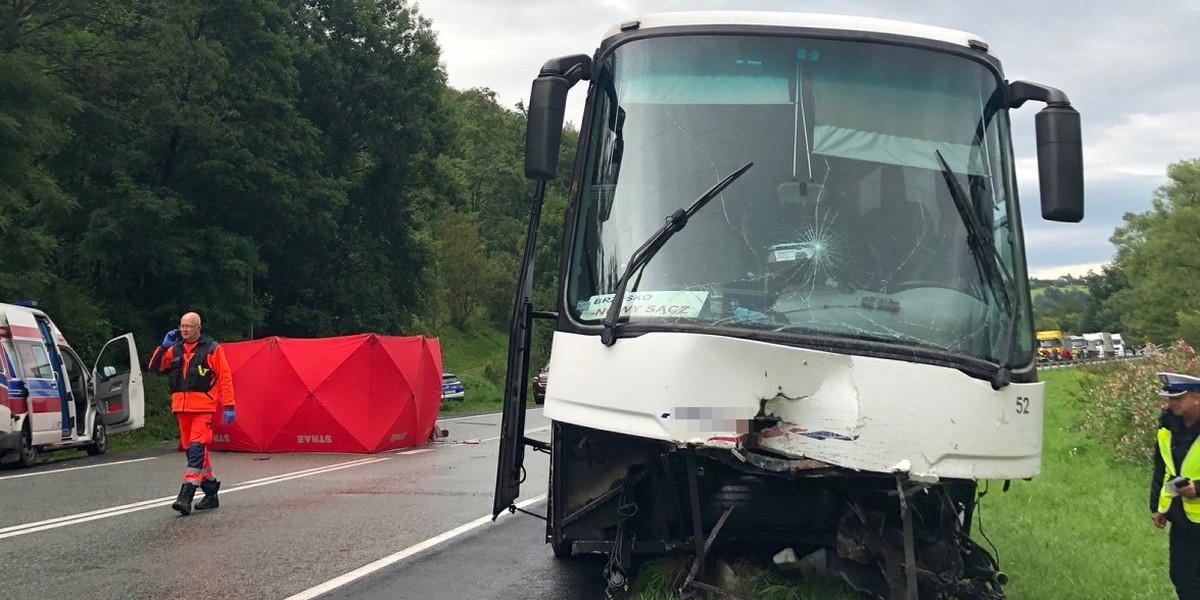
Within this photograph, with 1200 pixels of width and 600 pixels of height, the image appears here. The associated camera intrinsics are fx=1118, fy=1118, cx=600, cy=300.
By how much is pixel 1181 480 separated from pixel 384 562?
190 inches

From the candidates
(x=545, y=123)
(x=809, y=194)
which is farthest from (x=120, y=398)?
(x=809, y=194)

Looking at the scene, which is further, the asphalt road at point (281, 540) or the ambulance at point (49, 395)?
the ambulance at point (49, 395)

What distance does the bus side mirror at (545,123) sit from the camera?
548cm

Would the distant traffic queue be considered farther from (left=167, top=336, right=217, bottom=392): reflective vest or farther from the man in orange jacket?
(left=167, top=336, right=217, bottom=392): reflective vest

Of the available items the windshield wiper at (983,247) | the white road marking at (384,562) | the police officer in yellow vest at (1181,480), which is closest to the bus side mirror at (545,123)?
the windshield wiper at (983,247)

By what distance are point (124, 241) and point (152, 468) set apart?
548 inches

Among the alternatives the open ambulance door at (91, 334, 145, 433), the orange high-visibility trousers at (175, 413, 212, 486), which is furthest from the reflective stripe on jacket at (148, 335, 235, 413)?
the open ambulance door at (91, 334, 145, 433)

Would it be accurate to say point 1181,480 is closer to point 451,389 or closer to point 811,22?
point 811,22

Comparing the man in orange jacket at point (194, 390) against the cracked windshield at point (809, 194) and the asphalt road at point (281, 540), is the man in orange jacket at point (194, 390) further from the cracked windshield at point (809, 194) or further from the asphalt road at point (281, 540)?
the cracked windshield at point (809, 194)

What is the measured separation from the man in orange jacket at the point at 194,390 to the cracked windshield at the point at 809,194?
5555mm

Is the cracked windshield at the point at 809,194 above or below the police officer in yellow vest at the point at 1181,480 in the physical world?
above

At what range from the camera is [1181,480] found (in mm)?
5664

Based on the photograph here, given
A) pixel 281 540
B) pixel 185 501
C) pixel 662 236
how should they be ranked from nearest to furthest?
pixel 662 236
pixel 281 540
pixel 185 501

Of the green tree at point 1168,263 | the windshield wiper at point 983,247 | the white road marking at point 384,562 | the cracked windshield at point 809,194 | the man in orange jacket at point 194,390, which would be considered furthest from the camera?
the green tree at point 1168,263
